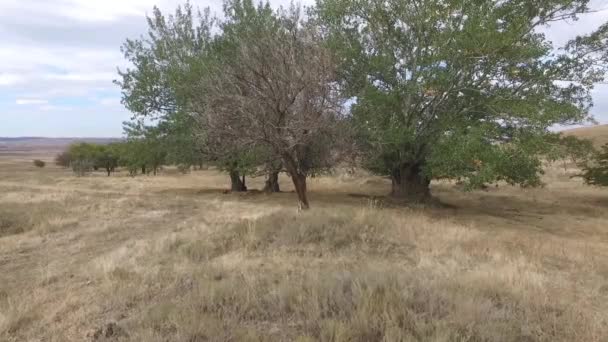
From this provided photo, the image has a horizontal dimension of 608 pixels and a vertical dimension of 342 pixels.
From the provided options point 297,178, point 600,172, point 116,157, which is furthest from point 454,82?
point 116,157

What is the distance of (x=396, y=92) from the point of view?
1753 centimetres

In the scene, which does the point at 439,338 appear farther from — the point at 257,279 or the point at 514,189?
the point at 514,189

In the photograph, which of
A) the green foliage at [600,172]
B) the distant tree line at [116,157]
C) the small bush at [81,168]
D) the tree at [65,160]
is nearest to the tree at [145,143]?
the distant tree line at [116,157]

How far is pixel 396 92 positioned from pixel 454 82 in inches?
95.2

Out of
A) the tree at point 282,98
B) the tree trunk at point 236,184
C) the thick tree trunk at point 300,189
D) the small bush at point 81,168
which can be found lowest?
the small bush at point 81,168

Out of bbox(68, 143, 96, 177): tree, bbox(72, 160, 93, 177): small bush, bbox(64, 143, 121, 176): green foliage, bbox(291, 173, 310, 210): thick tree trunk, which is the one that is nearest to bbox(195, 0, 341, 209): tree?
bbox(291, 173, 310, 210): thick tree trunk

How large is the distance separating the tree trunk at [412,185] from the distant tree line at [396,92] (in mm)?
61

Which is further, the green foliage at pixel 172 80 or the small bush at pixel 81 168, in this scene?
the small bush at pixel 81 168

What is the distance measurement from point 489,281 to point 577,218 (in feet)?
53.8

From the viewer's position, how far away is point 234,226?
11102 mm

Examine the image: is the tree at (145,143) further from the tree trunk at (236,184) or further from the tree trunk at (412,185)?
the tree trunk at (412,185)

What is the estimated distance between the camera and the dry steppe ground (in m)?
4.62

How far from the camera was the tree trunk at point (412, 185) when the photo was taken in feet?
68.0

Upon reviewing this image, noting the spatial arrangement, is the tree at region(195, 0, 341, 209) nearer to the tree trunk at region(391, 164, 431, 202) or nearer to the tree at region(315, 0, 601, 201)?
the tree at region(315, 0, 601, 201)
